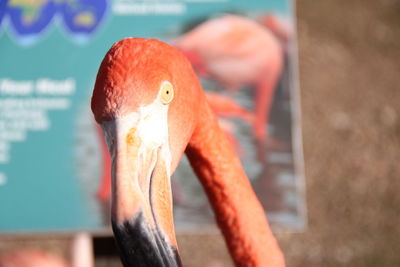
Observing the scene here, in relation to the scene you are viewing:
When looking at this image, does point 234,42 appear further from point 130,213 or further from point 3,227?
point 130,213

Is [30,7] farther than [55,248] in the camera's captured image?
No

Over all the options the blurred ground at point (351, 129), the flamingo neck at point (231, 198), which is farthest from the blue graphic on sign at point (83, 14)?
the blurred ground at point (351, 129)

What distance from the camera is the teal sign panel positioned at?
1.22m

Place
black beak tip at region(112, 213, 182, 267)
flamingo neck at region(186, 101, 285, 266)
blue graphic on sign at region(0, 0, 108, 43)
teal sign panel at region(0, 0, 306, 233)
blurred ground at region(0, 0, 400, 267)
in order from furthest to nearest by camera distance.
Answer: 1. blurred ground at region(0, 0, 400, 267)
2. teal sign panel at region(0, 0, 306, 233)
3. blue graphic on sign at region(0, 0, 108, 43)
4. flamingo neck at region(186, 101, 285, 266)
5. black beak tip at region(112, 213, 182, 267)

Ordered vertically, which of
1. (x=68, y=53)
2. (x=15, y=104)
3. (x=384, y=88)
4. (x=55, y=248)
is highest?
(x=68, y=53)

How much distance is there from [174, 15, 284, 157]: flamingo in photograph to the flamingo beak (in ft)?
3.07

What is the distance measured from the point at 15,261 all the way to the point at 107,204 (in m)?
0.76

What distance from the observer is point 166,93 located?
441mm

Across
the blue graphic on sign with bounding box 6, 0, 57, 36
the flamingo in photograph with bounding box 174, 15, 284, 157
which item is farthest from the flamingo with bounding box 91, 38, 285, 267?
the flamingo in photograph with bounding box 174, 15, 284, 157

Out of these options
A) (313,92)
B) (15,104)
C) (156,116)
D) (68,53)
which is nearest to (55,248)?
(15,104)

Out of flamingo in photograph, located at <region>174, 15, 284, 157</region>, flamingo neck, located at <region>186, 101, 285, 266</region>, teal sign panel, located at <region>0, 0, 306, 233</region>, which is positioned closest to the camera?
flamingo neck, located at <region>186, 101, 285, 266</region>

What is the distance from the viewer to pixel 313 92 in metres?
1.58

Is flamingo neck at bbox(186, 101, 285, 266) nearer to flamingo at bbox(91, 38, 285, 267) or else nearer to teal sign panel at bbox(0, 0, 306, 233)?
flamingo at bbox(91, 38, 285, 267)

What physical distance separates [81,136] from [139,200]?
971 millimetres
